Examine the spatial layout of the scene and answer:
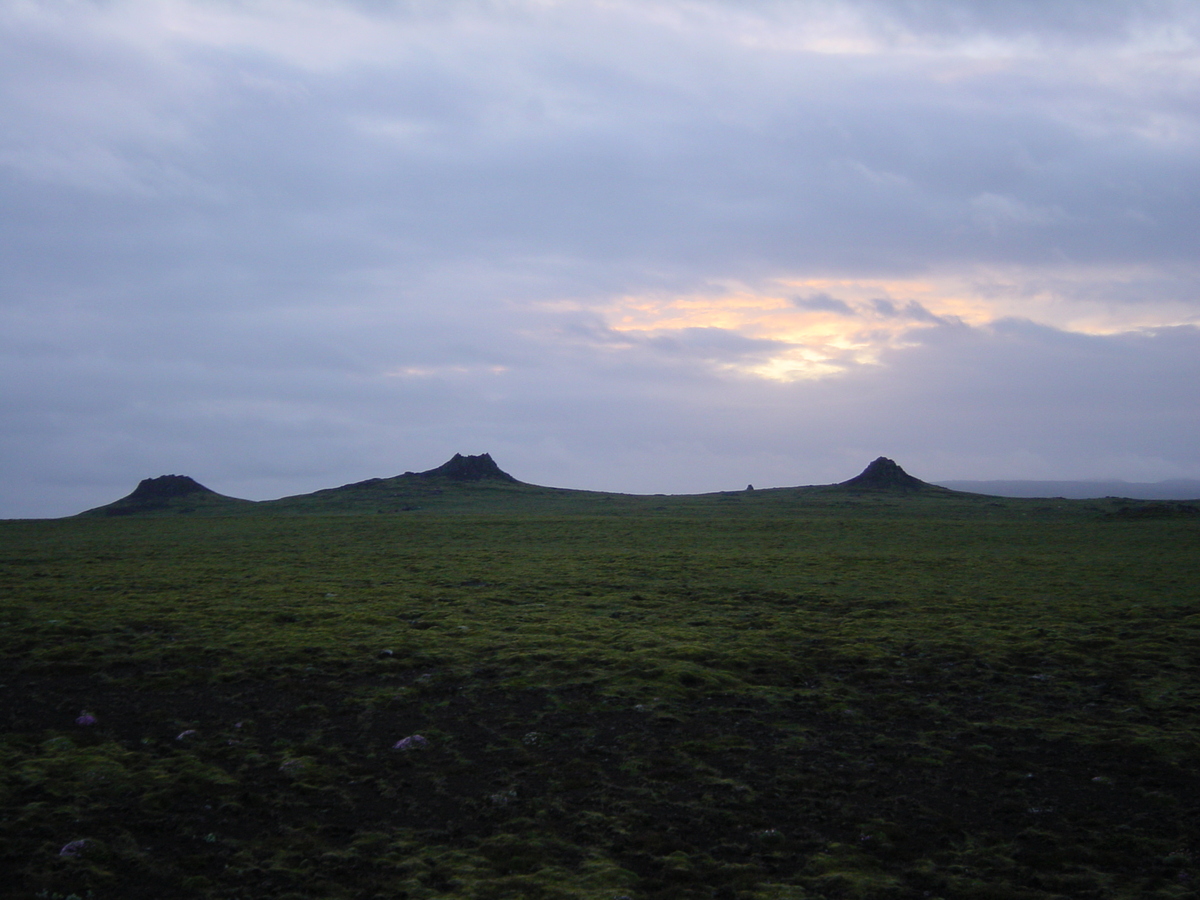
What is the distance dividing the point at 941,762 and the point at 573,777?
7296 mm

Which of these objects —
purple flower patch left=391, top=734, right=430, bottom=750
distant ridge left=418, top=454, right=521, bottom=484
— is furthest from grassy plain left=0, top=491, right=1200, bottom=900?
distant ridge left=418, top=454, right=521, bottom=484

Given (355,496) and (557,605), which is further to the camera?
(355,496)

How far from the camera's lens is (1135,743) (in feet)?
51.5

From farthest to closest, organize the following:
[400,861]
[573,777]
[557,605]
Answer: [557,605]
[573,777]
[400,861]

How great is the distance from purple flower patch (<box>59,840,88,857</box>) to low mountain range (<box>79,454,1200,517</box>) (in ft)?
244

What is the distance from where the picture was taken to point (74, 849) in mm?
11742

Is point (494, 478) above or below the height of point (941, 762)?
above

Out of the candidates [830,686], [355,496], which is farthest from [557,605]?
[355,496]

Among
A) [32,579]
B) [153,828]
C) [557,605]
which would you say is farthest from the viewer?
[32,579]

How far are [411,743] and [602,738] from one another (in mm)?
4070

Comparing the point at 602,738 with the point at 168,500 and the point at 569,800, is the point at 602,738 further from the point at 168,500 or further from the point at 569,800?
the point at 168,500

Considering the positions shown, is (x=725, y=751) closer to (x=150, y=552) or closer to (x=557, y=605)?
(x=557, y=605)

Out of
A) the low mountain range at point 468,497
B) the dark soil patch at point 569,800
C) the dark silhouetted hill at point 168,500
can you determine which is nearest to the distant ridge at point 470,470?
the low mountain range at point 468,497

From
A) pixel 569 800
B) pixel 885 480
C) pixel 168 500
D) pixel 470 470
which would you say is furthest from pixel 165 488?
pixel 569 800
